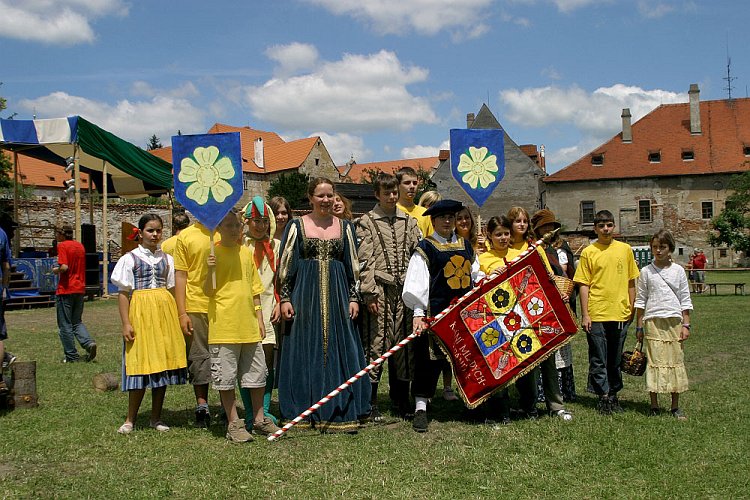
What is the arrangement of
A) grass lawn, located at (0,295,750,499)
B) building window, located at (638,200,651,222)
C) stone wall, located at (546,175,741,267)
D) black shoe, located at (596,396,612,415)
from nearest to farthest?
grass lawn, located at (0,295,750,499)
black shoe, located at (596,396,612,415)
stone wall, located at (546,175,741,267)
building window, located at (638,200,651,222)

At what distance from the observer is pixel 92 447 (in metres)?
5.46

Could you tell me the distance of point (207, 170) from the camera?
231 inches

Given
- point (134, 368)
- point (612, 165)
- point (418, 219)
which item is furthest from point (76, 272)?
point (612, 165)

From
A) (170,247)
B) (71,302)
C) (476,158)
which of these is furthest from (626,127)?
(170,247)

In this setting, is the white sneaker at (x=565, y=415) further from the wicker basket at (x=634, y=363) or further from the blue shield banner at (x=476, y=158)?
the blue shield banner at (x=476, y=158)

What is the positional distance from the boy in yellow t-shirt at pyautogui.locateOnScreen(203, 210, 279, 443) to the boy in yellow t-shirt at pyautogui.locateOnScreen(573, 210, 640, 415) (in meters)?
2.91

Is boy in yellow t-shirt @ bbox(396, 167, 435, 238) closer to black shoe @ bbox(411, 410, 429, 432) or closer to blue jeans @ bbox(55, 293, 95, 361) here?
black shoe @ bbox(411, 410, 429, 432)

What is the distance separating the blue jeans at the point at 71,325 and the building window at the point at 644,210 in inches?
1869

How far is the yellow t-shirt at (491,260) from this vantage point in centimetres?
639

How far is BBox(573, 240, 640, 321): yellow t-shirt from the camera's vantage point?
650 cm

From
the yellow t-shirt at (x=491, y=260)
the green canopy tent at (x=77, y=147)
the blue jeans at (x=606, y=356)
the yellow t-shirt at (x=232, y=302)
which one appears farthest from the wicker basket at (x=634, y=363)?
the green canopy tent at (x=77, y=147)

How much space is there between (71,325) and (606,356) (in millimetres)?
7055

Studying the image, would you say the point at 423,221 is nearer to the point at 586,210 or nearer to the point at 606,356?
the point at 606,356

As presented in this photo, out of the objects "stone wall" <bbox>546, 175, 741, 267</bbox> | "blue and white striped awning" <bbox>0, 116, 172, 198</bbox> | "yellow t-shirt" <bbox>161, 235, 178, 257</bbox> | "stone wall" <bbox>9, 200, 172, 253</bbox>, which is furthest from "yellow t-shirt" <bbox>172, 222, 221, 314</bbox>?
"stone wall" <bbox>546, 175, 741, 267</bbox>
